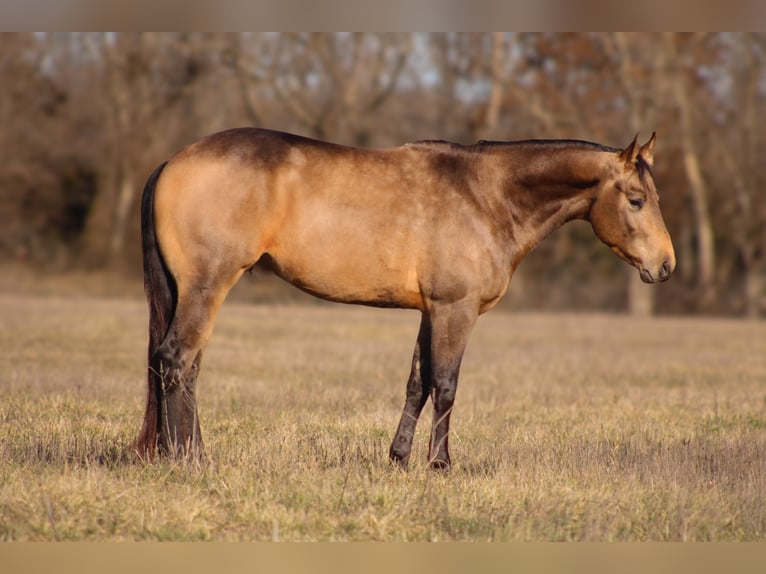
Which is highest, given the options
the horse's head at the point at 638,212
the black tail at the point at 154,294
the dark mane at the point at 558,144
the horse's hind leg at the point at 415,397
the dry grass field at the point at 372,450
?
the dark mane at the point at 558,144

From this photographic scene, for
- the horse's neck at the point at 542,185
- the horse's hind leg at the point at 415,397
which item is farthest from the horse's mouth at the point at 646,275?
the horse's hind leg at the point at 415,397

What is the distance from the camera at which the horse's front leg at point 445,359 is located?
269 inches

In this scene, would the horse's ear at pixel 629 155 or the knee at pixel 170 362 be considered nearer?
the knee at pixel 170 362

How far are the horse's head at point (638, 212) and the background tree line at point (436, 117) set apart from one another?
2070 centimetres

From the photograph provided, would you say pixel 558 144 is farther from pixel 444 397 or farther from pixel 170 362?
pixel 170 362

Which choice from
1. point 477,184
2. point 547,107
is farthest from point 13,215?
point 477,184

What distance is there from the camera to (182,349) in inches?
261

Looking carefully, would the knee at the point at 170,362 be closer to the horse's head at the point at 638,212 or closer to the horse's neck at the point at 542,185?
the horse's neck at the point at 542,185

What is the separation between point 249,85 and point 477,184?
23.7 meters

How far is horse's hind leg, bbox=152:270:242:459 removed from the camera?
6.62 meters

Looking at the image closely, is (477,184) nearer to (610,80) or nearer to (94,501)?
(94,501)

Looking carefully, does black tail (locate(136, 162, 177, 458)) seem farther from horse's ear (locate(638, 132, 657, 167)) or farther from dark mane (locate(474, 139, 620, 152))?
horse's ear (locate(638, 132, 657, 167))

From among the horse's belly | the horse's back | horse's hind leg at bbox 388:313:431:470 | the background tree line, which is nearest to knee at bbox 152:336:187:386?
the horse's back

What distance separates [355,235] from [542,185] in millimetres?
1494
